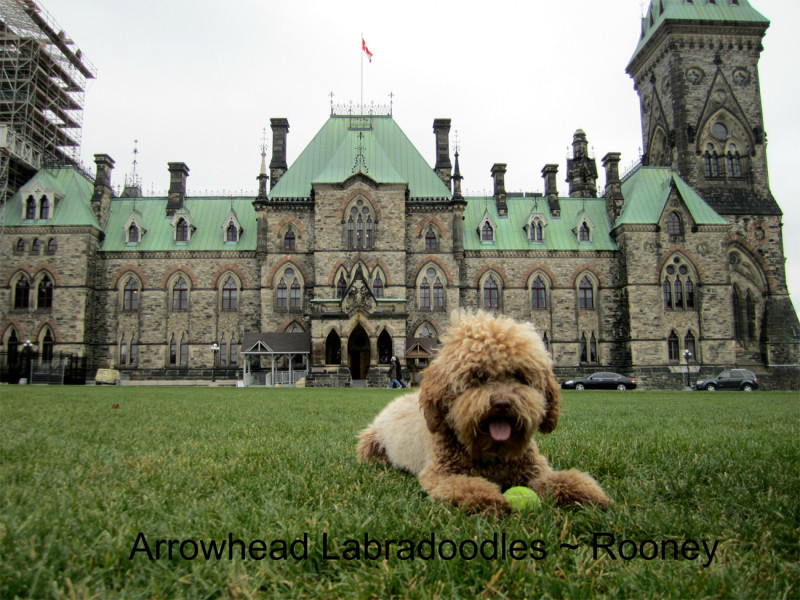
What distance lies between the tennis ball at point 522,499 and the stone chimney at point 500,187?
1437 inches

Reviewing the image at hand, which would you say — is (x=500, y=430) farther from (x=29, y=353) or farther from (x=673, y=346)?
(x=29, y=353)

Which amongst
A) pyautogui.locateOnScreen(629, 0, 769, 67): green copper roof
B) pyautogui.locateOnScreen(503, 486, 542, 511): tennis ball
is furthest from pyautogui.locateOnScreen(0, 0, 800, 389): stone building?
pyautogui.locateOnScreen(503, 486, 542, 511): tennis ball

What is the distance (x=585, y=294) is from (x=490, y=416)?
116 feet

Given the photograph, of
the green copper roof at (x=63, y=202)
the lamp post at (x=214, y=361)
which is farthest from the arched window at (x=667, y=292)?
the green copper roof at (x=63, y=202)

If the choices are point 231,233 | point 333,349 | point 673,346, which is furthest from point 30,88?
point 673,346

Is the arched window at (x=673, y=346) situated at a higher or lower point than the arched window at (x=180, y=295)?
lower

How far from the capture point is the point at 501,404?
280 centimetres

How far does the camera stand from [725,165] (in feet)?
129

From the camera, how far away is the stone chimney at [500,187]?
126 ft

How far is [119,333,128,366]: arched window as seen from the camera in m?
34.9

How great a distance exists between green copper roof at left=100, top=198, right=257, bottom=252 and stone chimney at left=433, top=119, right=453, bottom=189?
1275cm

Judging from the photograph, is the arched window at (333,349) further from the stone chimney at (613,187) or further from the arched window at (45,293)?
the stone chimney at (613,187)

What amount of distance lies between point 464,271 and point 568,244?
7110 millimetres

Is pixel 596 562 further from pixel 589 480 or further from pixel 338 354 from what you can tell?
pixel 338 354
